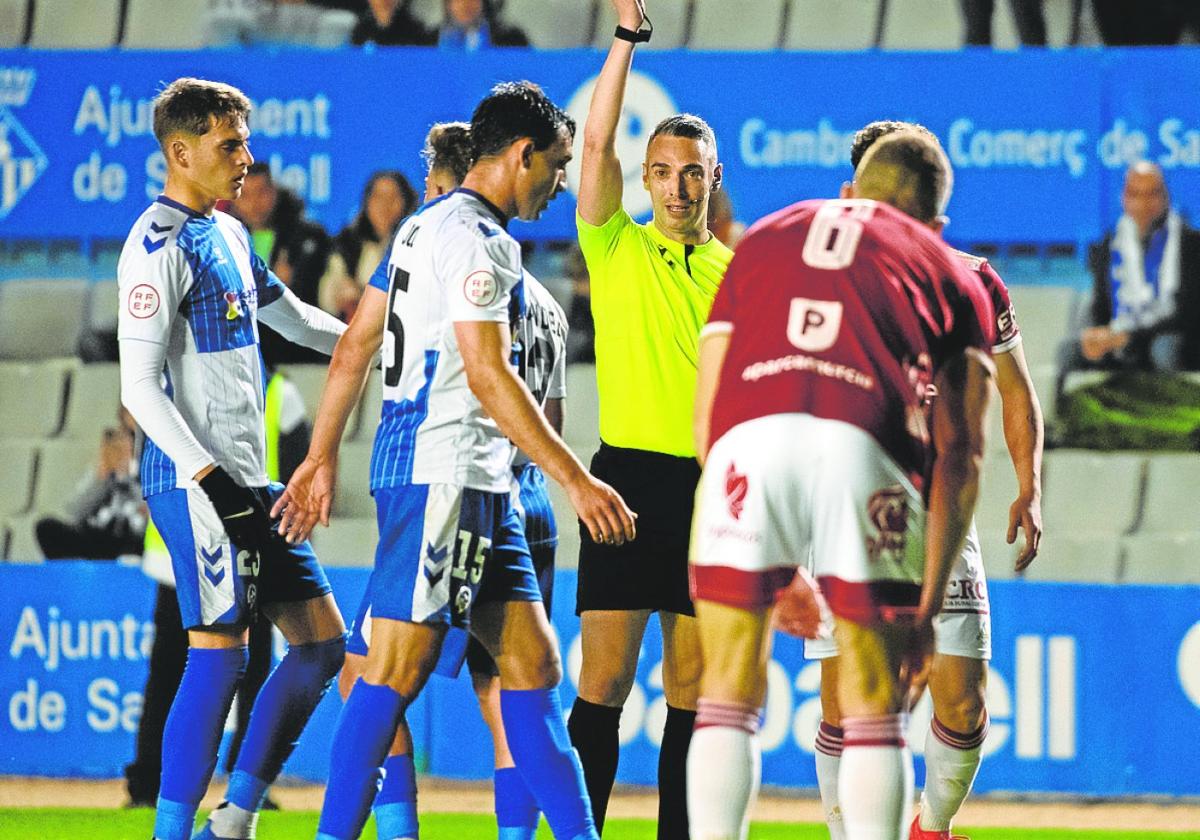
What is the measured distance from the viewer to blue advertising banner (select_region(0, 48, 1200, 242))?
9.18m

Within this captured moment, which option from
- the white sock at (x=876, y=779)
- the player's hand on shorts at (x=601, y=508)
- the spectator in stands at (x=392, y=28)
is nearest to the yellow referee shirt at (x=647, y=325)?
the player's hand on shorts at (x=601, y=508)

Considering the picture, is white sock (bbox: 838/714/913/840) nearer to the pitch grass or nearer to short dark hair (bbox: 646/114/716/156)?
short dark hair (bbox: 646/114/716/156)

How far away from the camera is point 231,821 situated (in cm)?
435

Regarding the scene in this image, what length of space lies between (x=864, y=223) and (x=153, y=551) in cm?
392

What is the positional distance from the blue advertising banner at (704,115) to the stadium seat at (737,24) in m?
1.02

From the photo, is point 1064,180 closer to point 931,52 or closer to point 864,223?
point 931,52

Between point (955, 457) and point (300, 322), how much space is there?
6.54ft

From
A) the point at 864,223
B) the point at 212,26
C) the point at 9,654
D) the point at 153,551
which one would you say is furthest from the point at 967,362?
the point at 212,26

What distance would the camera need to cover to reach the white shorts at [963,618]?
466 centimetres

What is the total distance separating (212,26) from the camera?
1004 cm

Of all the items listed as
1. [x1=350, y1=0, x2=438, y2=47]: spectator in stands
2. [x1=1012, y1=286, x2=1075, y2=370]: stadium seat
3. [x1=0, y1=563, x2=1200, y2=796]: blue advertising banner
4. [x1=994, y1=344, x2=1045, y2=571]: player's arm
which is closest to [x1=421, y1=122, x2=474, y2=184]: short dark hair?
[x1=994, y1=344, x2=1045, y2=571]: player's arm

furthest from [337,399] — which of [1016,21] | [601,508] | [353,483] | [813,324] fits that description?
[1016,21]

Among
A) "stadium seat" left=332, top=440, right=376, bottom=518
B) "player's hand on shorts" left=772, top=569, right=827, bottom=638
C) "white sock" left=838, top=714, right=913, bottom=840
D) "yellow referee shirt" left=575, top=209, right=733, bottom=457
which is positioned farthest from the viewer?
"stadium seat" left=332, top=440, right=376, bottom=518

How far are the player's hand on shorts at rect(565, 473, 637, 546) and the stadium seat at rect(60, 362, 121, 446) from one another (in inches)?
246
